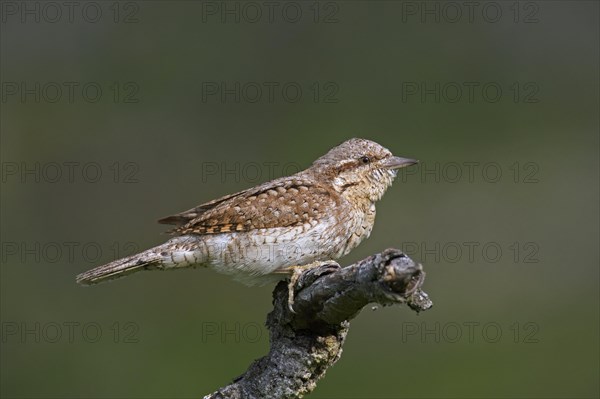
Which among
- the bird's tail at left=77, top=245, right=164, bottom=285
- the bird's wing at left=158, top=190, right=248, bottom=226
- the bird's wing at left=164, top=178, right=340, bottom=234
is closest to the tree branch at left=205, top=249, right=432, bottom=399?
the bird's wing at left=164, top=178, right=340, bottom=234

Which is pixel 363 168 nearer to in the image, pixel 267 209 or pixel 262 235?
pixel 267 209

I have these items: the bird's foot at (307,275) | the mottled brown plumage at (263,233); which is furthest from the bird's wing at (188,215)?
the bird's foot at (307,275)

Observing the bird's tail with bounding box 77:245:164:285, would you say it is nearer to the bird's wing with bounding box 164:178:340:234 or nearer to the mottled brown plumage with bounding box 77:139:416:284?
the mottled brown plumage with bounding box 77:139:416:284

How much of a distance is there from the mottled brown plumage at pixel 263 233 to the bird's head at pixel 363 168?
0.12 metres

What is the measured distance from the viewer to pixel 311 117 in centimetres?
1305

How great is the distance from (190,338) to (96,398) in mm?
1146

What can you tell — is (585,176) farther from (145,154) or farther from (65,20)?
(65,20)

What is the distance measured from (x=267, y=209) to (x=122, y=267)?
0.93m

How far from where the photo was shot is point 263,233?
5496mm

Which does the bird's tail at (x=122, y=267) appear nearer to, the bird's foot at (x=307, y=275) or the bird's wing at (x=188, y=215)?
the bird's wing at (x=188, y=215)

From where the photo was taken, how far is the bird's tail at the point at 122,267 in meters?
5.45

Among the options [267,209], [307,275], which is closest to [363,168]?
[267,209]

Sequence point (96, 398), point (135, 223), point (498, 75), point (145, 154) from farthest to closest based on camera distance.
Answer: point (498, 75) → point (145, 154) → point (135, 223) → point (96, 398)

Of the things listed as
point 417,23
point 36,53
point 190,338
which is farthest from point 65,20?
point 190,338
